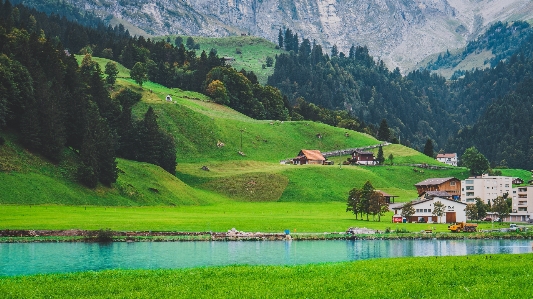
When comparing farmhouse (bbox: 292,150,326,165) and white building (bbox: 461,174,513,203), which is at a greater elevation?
farmhouse (bbox: 292,150,326,165)

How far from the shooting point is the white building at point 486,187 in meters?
152

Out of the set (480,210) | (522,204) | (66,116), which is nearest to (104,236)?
(66,116)

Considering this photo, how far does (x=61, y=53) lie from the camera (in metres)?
144

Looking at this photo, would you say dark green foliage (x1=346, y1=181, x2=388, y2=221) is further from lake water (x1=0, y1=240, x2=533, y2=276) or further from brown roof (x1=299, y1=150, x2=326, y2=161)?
brown roof (x1=299, y1=150, x2=326, y2=161)

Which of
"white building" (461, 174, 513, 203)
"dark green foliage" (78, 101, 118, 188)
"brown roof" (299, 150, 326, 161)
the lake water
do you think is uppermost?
"brown roof" (299, 150, 326, 161)

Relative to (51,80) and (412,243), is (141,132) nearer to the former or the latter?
(51,80)

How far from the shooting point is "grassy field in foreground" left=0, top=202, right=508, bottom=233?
79250 millimetres

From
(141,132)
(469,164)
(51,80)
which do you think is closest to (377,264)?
(51,80)

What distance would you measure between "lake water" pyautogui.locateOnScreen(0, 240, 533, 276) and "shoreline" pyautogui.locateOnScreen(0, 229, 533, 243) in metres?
2.41

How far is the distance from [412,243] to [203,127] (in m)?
109

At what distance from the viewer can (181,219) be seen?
91.6 metres

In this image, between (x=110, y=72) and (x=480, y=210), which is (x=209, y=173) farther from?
(x=480, y=210)

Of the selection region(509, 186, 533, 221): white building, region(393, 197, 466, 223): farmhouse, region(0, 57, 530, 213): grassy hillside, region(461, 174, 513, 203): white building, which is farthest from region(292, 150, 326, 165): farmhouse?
region(393, 197, 466, 223): farmhouse

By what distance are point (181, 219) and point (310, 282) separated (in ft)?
200
